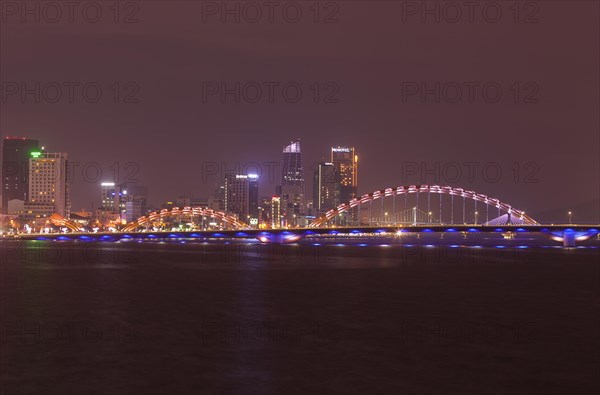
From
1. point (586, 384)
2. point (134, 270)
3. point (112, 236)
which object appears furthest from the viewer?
point (112, 236)

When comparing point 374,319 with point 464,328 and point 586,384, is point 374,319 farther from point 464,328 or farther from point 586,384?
point 586,384

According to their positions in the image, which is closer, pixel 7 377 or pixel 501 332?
pixel 7 377

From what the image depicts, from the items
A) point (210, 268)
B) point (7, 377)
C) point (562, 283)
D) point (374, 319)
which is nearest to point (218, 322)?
point (374, 319)

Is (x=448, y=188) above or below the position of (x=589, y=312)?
above

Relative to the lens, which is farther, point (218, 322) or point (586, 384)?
point (218, 322)

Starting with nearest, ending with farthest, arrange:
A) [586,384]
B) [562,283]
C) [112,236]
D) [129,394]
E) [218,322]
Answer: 1. [129,394]
2. [586,384]
3. [218,322]
4. [562,283]
5. [112,236]

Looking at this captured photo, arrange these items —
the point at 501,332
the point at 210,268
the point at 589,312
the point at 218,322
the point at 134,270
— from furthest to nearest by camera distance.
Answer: the point at 210,268
the point at 134,270
the point at 589,312
the point at 218,322
the point at 501,332

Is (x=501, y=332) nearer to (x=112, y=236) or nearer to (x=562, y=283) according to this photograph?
(x=562, y=283)

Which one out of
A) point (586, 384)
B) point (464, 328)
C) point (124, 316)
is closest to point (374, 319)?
point (464, 328)

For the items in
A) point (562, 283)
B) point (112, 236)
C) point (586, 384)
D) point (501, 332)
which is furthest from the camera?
point (112, 236)
